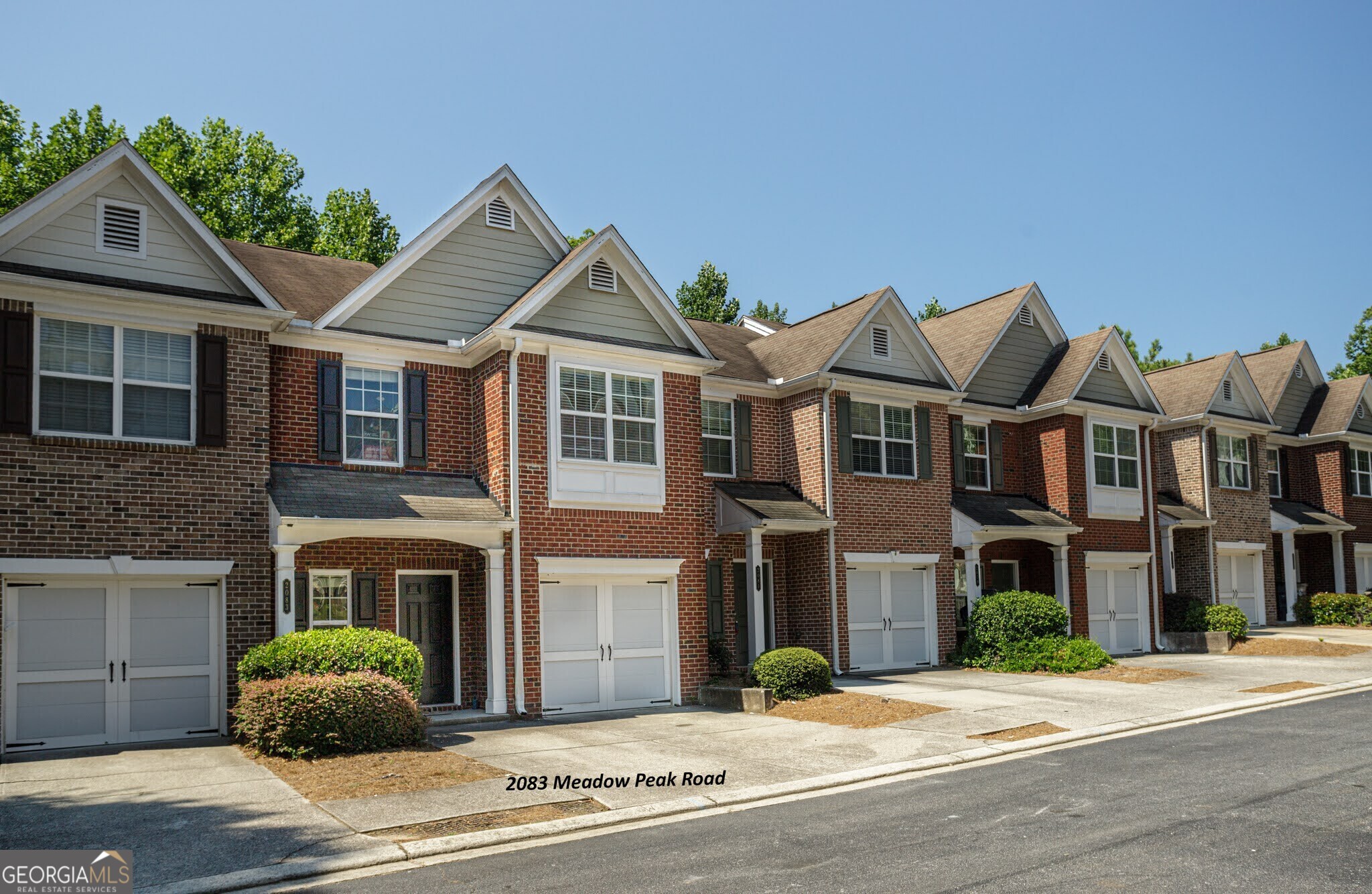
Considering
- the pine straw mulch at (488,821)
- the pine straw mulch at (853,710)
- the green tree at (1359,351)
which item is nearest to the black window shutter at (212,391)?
the pine straw mulch at (488,821)

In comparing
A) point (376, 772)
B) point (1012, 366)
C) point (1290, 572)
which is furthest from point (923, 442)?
point (1290, 572)

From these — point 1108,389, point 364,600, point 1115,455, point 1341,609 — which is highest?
point 1108,389

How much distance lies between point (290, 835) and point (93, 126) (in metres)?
30.7

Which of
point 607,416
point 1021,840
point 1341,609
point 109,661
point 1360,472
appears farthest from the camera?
point 1360,472

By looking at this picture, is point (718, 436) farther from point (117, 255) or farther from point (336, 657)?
point (117, 255)

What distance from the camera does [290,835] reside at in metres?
9.09

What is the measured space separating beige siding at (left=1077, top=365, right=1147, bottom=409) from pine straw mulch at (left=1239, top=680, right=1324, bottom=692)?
8.92 m

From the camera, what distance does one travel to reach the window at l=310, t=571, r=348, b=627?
16516mm

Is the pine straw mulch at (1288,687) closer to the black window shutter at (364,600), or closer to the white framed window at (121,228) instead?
the black window shutter at (364,600)

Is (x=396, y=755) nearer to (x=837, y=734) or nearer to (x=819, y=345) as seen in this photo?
(x=837, y=734)

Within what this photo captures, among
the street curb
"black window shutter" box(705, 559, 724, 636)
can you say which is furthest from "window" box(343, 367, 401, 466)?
the street curb

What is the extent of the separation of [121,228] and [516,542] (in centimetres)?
720

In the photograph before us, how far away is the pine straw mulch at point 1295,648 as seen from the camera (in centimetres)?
2333

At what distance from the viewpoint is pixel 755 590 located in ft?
65.2
